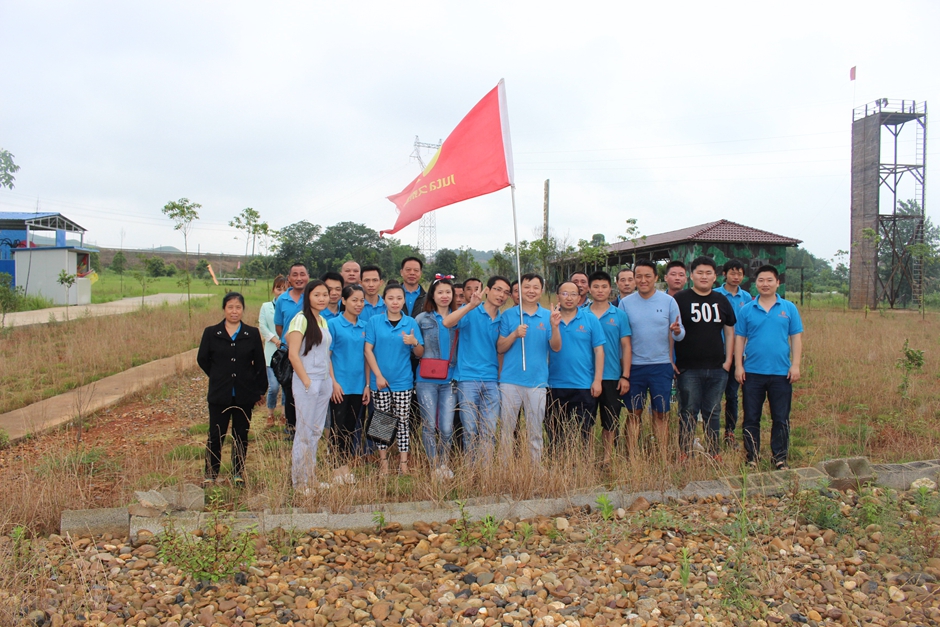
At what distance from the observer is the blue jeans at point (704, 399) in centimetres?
502

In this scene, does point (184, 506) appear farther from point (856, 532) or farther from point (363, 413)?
point (856, 532)

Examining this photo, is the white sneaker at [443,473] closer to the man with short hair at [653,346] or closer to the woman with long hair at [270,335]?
the man with short hair at [653,346]

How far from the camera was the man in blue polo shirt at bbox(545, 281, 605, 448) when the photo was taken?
4.89m

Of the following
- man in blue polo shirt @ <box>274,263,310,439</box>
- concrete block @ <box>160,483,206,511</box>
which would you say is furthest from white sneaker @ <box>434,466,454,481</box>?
man in blue polo shirt @ <box>274,263,310,439</box>

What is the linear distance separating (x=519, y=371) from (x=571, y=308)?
0.70 metres

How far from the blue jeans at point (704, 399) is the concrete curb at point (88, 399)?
5.21 m

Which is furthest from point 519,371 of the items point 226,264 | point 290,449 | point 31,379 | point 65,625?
point 226,264

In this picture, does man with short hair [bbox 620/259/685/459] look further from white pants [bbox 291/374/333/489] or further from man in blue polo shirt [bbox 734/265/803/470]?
white pants [bbox 291/374/333/489]

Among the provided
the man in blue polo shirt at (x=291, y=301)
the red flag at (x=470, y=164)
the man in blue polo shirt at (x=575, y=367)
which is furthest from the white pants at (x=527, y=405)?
the man in blue polo shirt at (x=291, y=301)

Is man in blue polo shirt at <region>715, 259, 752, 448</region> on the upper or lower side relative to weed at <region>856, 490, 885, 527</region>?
upper

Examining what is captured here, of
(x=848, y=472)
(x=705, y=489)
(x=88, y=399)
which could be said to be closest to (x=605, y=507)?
(x=705, y=489)

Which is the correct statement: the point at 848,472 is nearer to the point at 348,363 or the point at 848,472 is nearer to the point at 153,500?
the point at 348,363

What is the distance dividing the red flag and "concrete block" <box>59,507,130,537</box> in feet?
9.57

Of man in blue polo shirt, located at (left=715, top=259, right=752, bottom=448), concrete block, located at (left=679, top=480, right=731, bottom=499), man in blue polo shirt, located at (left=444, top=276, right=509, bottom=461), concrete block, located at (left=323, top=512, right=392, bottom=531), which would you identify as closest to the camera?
concrete block, located at (left=323, top=512, right=392, bottom=531)
